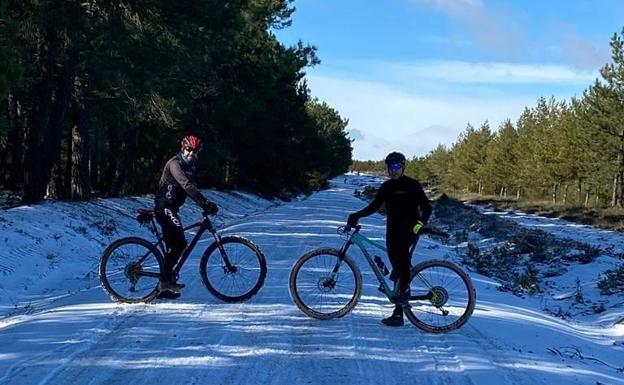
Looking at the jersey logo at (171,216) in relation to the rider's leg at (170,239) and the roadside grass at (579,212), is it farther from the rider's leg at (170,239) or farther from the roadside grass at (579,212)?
the roadside grass at (579,212)

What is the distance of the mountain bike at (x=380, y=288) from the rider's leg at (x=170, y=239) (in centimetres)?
158

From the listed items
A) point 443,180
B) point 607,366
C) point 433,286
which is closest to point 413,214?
point 433,286

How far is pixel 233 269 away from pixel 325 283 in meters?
1.31

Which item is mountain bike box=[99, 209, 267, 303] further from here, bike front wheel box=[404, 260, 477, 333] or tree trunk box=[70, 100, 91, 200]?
tree trunk box=[70, 100, 91, 200]

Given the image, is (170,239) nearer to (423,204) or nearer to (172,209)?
(172,209)

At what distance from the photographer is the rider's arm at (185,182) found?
25.4 ft

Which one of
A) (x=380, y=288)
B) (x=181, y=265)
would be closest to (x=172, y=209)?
(x=181, y=265)

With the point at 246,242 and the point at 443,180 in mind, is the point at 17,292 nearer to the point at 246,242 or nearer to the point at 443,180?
the point at 246,242

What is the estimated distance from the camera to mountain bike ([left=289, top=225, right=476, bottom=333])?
7215 mm

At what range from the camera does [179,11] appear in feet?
55.2

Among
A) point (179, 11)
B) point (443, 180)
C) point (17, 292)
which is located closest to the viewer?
point (17, 292)

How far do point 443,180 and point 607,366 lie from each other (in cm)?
12205

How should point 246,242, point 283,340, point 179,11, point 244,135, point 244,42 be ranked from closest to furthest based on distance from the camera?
point 283,340, point 246,242, point 179,11, point 244,42, point 244,135

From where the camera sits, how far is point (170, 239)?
799cm
